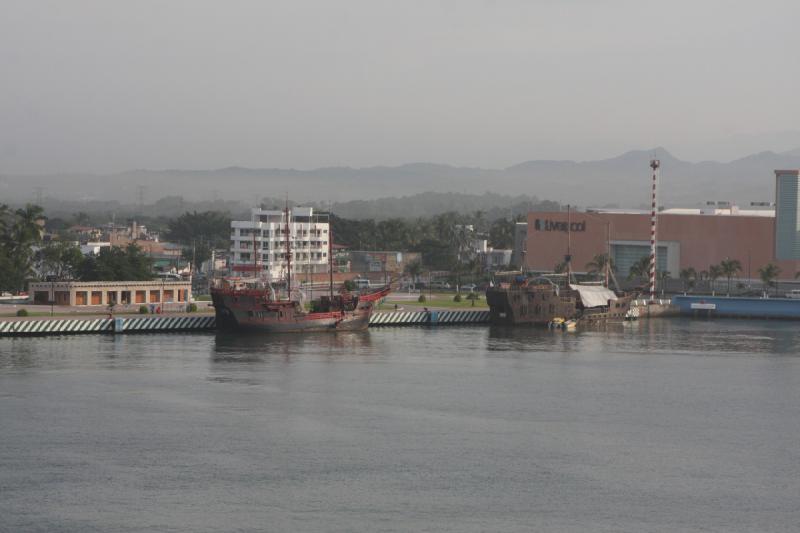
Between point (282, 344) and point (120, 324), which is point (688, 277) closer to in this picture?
point (282, 344)

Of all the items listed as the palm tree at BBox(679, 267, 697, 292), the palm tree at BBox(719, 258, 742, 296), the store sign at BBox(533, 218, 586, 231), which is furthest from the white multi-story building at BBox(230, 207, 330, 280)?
the palm tree at BBox(719, 258, 742, 296)

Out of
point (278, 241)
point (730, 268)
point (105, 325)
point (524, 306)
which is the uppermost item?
point (278, 241)

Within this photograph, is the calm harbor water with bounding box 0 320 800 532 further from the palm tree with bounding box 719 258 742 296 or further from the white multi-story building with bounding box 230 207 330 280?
the white multi-story building with bounding box 230 207 330 280

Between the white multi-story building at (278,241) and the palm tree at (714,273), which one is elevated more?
the white multi-story building at (278,241)

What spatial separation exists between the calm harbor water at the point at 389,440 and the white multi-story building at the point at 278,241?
56813mm

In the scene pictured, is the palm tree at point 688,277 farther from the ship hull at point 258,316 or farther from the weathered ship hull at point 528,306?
the ship hull at point 258,316

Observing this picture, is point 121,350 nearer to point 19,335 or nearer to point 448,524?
point 19,335

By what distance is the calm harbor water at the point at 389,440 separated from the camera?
1300 inches

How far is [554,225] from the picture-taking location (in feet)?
406

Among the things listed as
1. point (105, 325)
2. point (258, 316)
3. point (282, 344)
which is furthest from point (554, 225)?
point (105, 325)

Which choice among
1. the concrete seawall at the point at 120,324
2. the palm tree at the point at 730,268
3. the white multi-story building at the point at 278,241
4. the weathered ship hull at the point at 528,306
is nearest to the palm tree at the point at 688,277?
the palm tree at the point at 730,268

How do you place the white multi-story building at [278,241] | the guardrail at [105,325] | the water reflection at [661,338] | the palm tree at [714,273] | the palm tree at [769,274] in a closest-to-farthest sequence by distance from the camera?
the guardrail at [105,325], the water reflection at [661,338], the palm tree at [769,274], the palm tree at [714,273], the white multi-story building at [278,241]

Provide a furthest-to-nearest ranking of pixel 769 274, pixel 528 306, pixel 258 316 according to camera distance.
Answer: pixel 769 274
pixel 528 306
pixel 258 316

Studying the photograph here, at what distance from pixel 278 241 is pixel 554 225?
26987 millimetres
